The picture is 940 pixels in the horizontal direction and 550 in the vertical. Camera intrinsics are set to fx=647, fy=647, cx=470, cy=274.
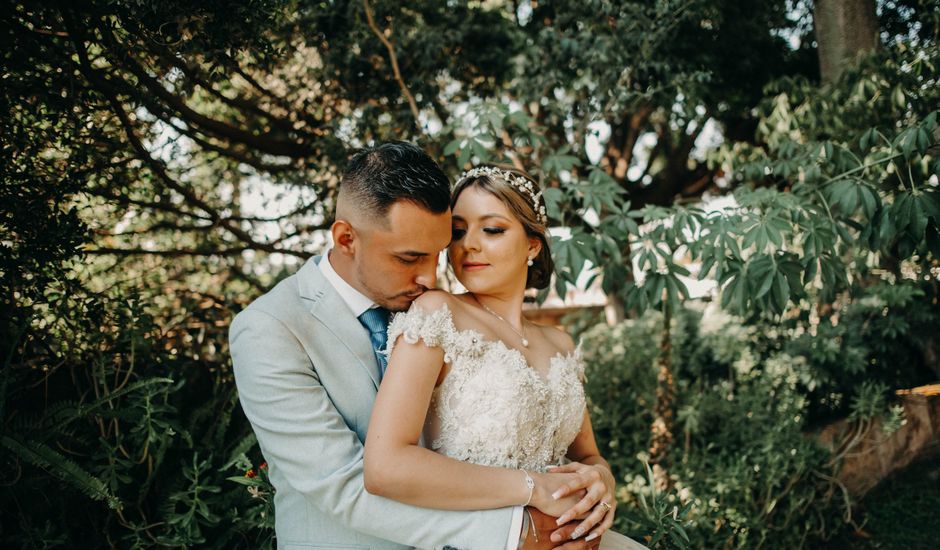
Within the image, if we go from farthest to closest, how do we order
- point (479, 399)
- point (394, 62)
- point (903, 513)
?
1. point (903, 513)
2. point (394, 62)
3. point (479, 399)

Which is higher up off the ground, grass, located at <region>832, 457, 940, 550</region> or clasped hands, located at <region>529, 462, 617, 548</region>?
clasped hands, located at <region>529, 462, 617, 548</region>

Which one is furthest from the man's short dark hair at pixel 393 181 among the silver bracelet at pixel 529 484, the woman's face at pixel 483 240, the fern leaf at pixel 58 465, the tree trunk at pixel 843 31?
the tree trunk at pixel 843 31

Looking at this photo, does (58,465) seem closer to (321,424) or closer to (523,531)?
(321,424)

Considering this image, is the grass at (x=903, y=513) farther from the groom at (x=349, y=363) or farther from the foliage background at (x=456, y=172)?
the groom at (x=349, y=363)

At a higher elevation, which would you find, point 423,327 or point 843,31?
point 843,31

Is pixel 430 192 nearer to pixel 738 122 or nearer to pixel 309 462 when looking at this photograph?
pixel 309 462

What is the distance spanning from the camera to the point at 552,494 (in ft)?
6.01

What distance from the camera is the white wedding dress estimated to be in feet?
6.30

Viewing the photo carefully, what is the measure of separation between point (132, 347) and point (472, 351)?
172cm

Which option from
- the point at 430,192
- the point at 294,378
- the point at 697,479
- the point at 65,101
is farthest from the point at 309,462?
the point at 697,479

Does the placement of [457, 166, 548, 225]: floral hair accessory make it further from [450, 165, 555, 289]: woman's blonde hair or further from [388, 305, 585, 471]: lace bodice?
[388, 305, 585, 471]: lace bodice

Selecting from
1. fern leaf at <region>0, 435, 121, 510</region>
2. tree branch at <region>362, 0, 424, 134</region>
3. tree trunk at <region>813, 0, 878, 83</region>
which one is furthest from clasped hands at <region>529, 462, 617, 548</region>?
tree trunk at <region>813, 0, 878, 83</region>

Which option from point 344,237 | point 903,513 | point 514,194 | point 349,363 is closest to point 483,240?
point 514,194

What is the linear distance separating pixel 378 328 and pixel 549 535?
2.60 ft
